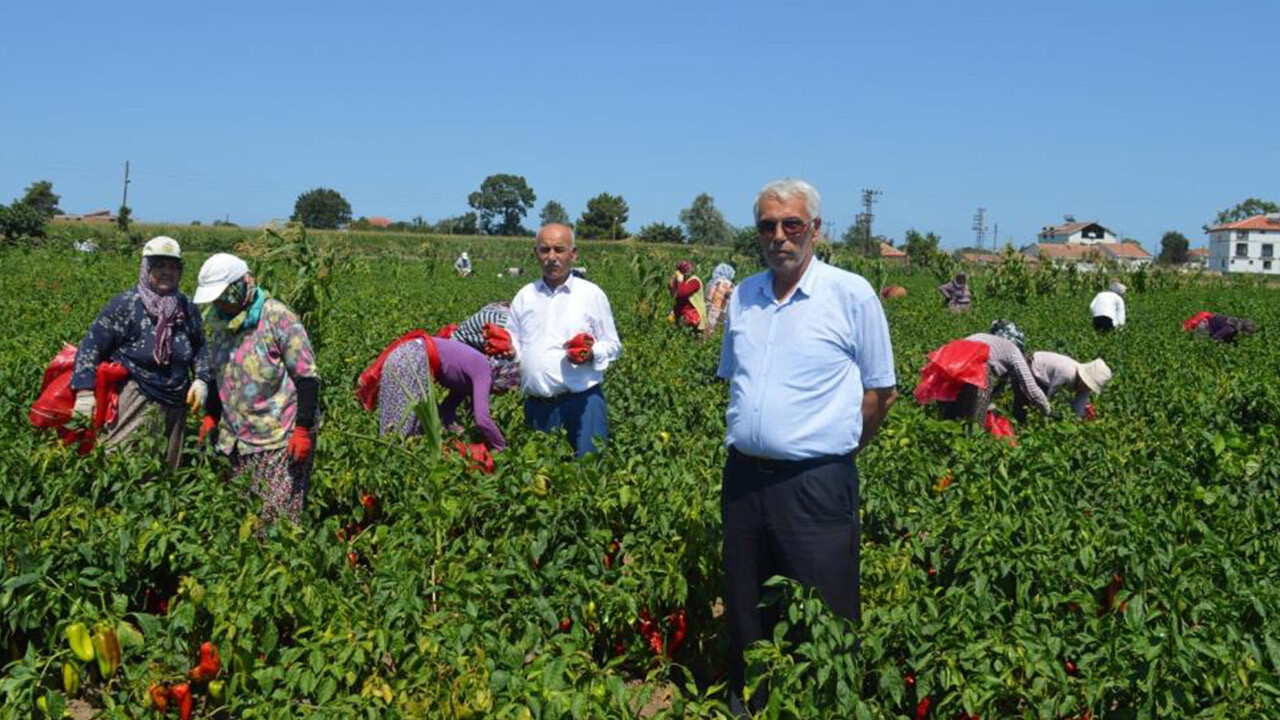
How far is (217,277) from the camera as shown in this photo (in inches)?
172

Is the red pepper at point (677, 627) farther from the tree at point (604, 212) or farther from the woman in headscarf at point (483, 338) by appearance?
the tree at point (604, 212)

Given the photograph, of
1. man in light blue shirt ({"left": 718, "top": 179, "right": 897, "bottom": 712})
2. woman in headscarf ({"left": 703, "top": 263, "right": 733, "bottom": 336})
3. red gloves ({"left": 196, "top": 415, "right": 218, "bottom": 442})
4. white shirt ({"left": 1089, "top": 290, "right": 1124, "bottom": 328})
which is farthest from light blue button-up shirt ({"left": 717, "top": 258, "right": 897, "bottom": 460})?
white shirt ({"left": 1089, "top": 290, "right": 1124, "bottom": 328})

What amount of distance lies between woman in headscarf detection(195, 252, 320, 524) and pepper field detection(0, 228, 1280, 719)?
155 mm

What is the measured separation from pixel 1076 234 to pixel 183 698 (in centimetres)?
12162

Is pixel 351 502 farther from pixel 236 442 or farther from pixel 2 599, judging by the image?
pixel 2 599

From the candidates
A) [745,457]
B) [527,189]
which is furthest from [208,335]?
[527,189]

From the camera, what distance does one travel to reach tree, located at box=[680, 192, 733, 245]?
86312 mm

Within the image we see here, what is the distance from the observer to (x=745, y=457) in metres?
3.45

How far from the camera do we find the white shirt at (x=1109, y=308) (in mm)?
13863

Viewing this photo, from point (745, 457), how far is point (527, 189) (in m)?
97.2

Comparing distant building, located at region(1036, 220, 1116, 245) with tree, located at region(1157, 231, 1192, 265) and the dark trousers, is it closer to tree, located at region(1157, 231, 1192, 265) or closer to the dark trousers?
tree, located at region(1157, 231, 1192, 265)

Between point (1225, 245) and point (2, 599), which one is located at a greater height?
point (1225, 245)

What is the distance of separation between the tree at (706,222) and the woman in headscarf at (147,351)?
261 ft

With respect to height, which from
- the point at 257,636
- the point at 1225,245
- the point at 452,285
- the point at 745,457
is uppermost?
the point at 1225,245
